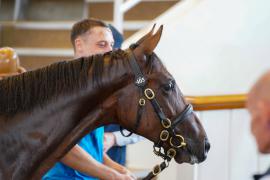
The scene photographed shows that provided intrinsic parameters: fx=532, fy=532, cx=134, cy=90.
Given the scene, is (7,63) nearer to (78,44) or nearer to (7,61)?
(7,61)

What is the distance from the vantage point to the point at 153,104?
4.67ft

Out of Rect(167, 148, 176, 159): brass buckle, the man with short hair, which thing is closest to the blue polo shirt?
the man with short hair

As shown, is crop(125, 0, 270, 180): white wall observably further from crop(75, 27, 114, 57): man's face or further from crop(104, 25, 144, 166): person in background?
crop(75, 27, 114, 57): man's face

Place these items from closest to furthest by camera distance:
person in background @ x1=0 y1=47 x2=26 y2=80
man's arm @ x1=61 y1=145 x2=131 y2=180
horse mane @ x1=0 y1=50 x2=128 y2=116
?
horse mane @ x1=0 y1=50 x2=128 y2=116, man's arm @ x1=61 y1=145 x2=131 y2=180, person in background @ x1=0 y1=47 x2=26 y2=80

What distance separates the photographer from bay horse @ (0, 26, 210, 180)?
139 centimetres

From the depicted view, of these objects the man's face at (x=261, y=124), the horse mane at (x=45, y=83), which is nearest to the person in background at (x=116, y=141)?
the horse mane at (x=45, y=83)

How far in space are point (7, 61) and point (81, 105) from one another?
43 cm

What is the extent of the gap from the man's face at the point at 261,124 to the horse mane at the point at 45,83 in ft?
2.20

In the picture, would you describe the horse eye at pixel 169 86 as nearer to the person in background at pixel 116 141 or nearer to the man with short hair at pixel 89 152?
the man with short hair at pixel 89 152

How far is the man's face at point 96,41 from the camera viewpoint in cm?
176

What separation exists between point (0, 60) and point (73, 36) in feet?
0.90

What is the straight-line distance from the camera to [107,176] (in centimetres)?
155

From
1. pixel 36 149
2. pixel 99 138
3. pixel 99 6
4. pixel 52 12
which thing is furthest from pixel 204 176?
pixel 52 12

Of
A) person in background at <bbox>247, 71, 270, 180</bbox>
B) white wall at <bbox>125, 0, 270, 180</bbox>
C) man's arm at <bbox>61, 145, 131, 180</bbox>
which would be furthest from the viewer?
white wall at <bbox>125, 0, 270, 180</bbox>
